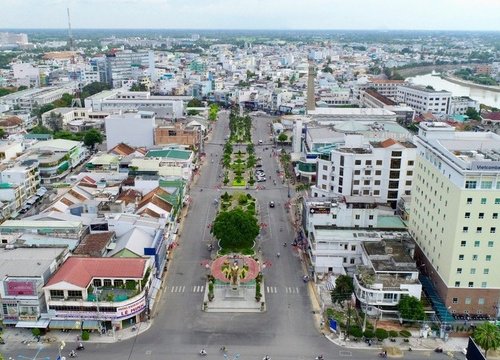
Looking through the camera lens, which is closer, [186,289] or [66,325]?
[66,325]

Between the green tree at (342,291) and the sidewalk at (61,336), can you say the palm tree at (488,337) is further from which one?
the sidewalk at (61,336)

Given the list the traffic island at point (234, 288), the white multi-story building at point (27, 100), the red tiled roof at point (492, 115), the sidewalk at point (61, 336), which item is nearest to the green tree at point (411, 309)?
the traffic island at point (234, 288)

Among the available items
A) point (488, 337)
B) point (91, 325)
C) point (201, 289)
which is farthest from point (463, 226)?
point (91, 325)

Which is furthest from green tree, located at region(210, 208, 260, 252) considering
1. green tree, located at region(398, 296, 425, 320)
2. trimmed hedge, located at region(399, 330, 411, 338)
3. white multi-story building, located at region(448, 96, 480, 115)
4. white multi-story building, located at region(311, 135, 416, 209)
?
white multi-story building, located at region(448, 96, 480, 115)

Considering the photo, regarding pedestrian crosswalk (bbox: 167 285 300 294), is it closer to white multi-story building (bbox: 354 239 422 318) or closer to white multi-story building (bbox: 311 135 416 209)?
white multi-story building (bbox: 354 239 422 318)

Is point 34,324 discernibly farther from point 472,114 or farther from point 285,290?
point 472,114

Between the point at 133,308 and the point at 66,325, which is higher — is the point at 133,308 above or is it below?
above
